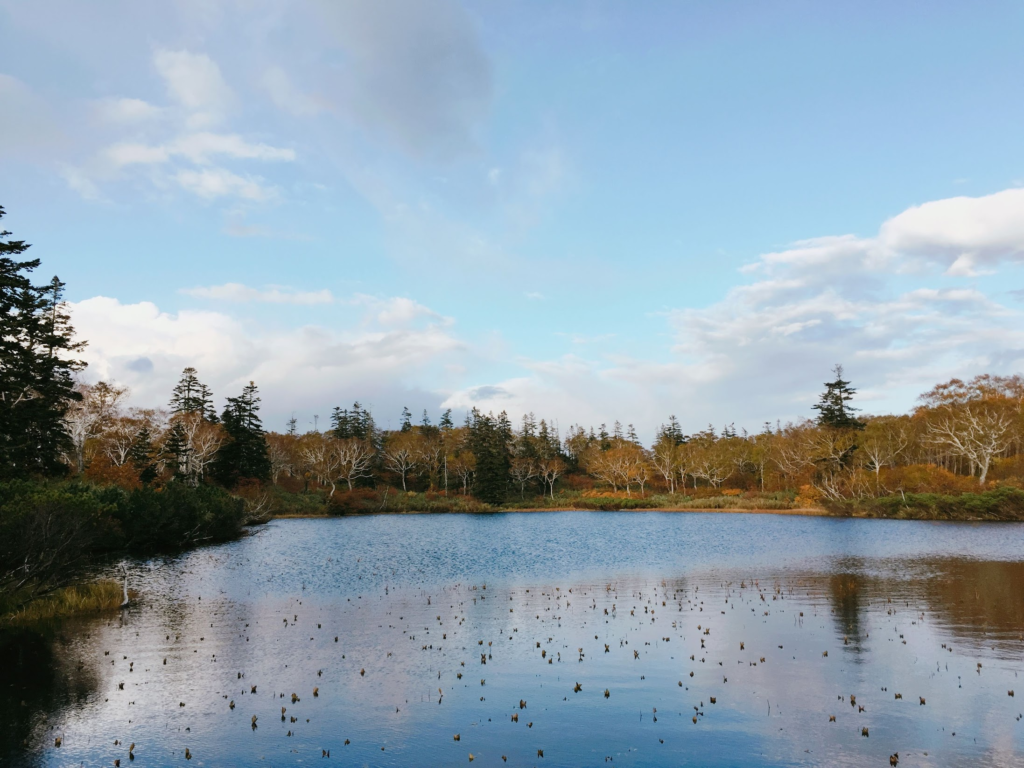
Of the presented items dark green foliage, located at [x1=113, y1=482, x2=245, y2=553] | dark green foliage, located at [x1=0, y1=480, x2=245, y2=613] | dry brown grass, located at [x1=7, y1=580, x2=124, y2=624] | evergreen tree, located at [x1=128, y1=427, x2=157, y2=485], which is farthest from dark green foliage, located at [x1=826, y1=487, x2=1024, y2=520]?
evergreen tree, located at [x1=128, y1=427, x2=157, y2=485]

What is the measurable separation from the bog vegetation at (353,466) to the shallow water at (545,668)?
27.6 ft

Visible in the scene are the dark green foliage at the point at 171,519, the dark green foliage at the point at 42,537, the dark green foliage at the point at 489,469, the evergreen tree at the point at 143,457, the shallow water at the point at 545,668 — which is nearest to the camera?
the shallow water at the point at 545,668

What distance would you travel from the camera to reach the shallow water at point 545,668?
42.0 ft

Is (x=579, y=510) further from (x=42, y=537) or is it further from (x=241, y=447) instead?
(x=42, y=537)

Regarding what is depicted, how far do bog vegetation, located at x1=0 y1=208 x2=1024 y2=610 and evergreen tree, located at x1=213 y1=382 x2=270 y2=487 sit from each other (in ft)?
0.94

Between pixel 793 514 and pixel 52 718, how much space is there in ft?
264

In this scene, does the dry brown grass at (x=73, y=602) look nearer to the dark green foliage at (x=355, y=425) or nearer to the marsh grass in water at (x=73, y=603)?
the marsh grass in water at (x=73, y=603)

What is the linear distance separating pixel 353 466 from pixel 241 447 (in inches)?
756

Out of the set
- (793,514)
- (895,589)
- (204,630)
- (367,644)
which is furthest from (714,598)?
(793,514)

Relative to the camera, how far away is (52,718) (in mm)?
14227

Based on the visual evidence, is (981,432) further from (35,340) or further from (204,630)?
(35,340)

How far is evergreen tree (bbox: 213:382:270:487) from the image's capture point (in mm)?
91250

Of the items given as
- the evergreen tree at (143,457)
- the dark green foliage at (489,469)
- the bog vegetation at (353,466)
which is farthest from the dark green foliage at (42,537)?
the dark green foliage at (489,469)

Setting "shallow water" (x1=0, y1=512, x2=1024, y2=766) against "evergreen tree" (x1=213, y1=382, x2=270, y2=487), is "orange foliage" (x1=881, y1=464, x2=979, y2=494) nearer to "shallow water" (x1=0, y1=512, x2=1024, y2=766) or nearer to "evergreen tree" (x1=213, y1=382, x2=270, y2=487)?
"shallow water" (x1=0, y1=512, x2=1024, y2=766)
